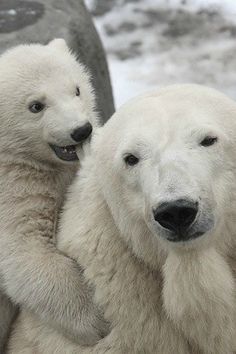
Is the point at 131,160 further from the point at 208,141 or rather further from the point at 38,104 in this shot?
the point at 38,104

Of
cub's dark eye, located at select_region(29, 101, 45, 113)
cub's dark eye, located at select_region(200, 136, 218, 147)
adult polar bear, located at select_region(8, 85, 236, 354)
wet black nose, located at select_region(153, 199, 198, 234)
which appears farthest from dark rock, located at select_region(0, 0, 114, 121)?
wet black nose, located at select_region(153, 199, 198, 234)

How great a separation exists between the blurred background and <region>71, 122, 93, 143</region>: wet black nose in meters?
1.11

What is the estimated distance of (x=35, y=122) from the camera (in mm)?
2295

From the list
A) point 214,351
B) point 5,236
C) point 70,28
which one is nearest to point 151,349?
point 214,351

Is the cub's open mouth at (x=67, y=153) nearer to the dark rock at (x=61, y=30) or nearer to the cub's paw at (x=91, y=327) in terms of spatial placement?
the cub's paw at (x=91, y=327)

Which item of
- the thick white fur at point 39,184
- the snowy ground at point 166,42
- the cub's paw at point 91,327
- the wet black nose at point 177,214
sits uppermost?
the wet black nose at point 177,214

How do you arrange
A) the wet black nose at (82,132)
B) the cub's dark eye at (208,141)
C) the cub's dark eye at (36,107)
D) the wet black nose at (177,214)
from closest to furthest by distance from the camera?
the wet black nose at (177,214) < the cub's dark eye at (208,141) < the wet black nose at (82,132) < the cub's dark eye at (36,107)

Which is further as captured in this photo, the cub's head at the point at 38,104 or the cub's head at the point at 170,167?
the cub's head at the point at 38,104

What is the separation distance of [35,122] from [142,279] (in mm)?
699

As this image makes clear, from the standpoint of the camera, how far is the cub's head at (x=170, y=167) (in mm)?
1555

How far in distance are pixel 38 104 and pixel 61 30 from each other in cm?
108

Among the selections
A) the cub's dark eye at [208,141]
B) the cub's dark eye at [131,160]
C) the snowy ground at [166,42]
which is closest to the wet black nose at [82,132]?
the cub's dark eye at [131,160]

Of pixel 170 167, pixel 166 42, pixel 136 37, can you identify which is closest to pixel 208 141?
pixel 170 167

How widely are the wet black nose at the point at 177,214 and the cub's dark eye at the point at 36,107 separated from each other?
845 millimetres
